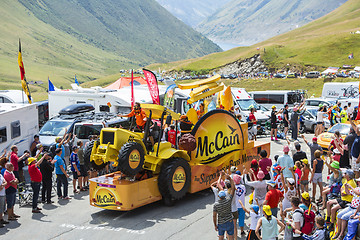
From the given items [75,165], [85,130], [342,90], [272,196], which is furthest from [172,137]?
[342,90]

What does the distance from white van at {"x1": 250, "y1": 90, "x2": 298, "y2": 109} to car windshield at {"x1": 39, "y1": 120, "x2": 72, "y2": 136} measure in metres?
17.0

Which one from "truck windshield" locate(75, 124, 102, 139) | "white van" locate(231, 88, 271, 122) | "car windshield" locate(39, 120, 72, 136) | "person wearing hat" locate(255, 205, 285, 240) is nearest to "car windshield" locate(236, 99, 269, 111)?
"white van" locate(231, 88, 271, 122)

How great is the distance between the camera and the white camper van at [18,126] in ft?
49.1

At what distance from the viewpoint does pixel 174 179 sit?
11.1m

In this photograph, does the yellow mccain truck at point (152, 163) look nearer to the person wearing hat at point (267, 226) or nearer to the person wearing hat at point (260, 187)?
the person wearing hat at point (260, 187)

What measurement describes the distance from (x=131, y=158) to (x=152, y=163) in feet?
3.47

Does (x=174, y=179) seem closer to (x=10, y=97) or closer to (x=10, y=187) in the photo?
(x=10, y=187)

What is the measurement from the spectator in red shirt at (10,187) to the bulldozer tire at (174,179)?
3.80 meters

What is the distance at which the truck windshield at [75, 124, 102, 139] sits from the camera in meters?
16.9

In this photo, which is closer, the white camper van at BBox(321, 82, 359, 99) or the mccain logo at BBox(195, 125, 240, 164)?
the mccain logo at BBox(195, 125, 240, 164)

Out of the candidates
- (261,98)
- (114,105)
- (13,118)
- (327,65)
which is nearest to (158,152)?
(13,118)

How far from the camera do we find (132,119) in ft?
39.4

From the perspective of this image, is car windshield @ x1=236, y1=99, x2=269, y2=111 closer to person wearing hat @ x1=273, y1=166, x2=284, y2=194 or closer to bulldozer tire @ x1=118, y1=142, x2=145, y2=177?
person wearing hat @ x1=273, y1=166, x2=284, y2=194

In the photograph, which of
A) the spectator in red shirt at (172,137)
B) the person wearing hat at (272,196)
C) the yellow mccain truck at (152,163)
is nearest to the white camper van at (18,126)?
the yellow mccain truck at (152,163)
